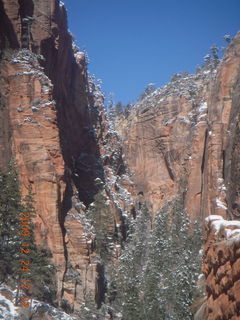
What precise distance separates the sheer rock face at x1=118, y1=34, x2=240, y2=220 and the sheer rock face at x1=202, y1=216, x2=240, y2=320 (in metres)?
43.0

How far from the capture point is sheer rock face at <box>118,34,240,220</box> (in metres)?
62.9

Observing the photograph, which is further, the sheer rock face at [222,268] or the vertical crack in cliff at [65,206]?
the vertical crack in cliff at [65,206]

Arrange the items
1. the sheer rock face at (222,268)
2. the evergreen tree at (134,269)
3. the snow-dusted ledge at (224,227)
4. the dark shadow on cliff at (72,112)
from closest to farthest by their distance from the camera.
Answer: the sheer rock face at (222,268) < the snow-dusted ledge at (224,227) < the evergreen tree at (134,269) < the dark shadow on cliff at (72,112)

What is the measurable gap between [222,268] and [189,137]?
6884 cm

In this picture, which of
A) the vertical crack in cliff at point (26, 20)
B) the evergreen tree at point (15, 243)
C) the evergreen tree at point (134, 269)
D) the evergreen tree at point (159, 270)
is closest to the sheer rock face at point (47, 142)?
the vertical crack in cliff at point (26, 20)

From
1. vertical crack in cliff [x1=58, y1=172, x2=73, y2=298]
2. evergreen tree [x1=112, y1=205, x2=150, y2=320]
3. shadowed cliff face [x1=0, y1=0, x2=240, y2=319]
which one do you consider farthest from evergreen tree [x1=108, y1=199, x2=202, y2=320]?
vertical crack in cliff [x1=58, y1=172, x2=73, y2=298]

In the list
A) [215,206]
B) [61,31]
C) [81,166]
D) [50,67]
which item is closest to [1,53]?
[50,67]

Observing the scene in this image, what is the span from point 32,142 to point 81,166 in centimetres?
1548

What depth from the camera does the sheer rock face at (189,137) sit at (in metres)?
62.9

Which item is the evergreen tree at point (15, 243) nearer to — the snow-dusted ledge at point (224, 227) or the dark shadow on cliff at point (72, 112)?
the snow-dusted ledge at point (224, 227)

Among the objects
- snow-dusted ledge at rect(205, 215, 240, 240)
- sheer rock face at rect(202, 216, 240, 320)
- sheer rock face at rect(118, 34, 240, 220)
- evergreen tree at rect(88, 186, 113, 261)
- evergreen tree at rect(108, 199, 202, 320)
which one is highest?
sheer rock face at rect(118, 34, 240, 220)

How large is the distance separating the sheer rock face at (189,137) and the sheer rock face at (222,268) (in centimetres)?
4299

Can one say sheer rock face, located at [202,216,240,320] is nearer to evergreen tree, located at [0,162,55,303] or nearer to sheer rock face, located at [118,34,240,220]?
evergreen tree, located at [0,162,55,303]

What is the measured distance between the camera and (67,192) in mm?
44969
